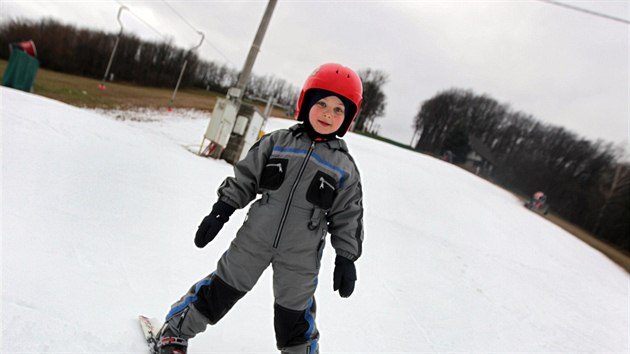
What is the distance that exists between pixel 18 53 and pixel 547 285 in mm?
13546

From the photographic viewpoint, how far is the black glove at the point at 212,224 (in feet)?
4.67

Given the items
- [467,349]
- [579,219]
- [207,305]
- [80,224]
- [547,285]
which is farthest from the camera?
[579,219]

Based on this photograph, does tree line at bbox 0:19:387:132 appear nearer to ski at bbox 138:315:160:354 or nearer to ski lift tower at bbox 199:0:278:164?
ski lift tower at bbox 199:0:278:164

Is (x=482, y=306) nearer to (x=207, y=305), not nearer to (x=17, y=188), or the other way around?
(x=207, y=305)

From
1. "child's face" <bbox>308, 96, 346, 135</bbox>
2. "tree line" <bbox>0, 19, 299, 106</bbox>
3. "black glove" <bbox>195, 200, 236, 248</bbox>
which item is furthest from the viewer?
"tree line" <bbox>0, 19, 299, 106</bbox>

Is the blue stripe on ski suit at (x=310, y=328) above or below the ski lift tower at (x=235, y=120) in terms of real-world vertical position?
below

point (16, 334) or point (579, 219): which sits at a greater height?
point (579, 219)

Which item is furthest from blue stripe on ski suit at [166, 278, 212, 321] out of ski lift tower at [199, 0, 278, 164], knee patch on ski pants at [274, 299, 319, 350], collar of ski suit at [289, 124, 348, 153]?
ski lift tower at [199, 0, 278, 164]

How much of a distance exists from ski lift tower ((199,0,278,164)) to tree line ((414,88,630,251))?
3388 centimetres

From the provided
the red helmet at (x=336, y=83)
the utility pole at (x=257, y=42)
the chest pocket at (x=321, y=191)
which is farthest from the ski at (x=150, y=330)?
the utility pole at (x=257, y=42)

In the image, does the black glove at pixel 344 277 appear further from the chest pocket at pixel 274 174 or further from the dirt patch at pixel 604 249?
the dirt patch at pixel 604 249

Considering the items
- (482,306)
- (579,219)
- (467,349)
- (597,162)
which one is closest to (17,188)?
(467,349)

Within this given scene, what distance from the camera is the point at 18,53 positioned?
27.9 ft

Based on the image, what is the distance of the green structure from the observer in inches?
334
